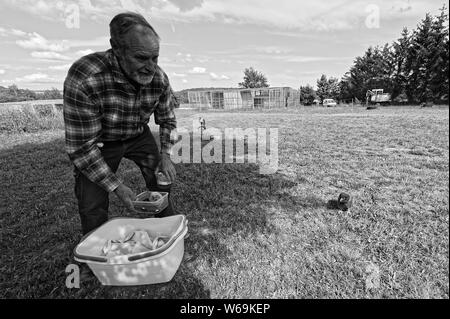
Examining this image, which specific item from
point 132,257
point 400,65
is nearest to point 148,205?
point 132,257

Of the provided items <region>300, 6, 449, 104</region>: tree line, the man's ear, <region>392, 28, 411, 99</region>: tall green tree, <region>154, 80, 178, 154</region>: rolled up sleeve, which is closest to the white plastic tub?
<region>154, 80, 178, 154</region>: rolled up sleeve

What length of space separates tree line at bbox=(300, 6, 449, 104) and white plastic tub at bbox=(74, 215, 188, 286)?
63.1 ft

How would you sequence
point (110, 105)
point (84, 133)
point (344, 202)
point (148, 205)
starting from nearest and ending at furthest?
point (84, 133), point (110, 105), point (148, 205), point (344, 202)

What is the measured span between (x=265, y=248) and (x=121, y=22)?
6.82 ft

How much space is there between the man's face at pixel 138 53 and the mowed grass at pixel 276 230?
1.56 metres

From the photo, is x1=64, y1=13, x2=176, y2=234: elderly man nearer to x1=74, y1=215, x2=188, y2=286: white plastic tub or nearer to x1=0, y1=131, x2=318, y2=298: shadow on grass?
x1=74, y1=215, x2=188, y2=286: white plastic tub

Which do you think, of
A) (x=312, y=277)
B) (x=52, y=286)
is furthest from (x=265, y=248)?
(x=52, y=286)

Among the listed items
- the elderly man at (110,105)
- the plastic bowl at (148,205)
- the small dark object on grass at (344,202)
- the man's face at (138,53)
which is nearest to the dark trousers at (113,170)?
the elderly man at (110,105)

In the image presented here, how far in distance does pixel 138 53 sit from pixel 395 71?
3483cm

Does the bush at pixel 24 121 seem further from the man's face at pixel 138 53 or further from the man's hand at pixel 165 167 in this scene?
the man's face at pixel 138 53

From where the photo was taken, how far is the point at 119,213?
3027 mm

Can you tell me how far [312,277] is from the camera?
1979 millimetres

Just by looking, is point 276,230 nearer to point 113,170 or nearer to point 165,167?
point 165,167
